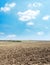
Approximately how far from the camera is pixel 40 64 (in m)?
18.8

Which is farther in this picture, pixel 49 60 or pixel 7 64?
pixel 49 60

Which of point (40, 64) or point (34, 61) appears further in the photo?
point (34, 61)

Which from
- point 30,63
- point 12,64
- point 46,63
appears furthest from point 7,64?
point 46,63

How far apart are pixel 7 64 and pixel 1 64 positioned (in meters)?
0.66

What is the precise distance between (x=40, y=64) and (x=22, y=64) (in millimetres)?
1981

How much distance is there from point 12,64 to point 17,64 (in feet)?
1.80

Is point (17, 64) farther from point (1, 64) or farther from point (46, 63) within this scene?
point (46, 63)

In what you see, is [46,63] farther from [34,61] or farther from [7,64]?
[7,64]

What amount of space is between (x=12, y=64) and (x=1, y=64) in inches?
47.7

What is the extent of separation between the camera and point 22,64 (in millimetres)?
19188

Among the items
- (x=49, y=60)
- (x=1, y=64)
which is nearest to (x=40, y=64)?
(x=49, y=60)

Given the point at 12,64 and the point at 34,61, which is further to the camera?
the point at 34,61

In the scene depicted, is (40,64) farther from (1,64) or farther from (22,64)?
(1,64)

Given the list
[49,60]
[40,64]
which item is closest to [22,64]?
[40,64]
